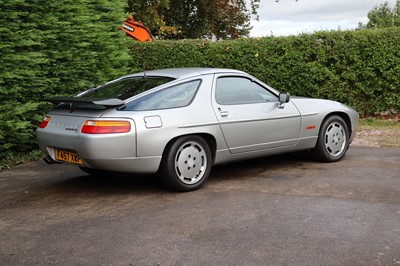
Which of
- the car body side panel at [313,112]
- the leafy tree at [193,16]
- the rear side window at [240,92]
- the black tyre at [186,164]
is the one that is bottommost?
the black tyre at [186,164]

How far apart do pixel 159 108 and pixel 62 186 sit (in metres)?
1.72

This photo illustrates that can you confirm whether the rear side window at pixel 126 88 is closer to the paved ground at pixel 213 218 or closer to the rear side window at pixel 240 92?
the rear side window at pixel 240 92

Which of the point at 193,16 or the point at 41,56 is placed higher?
the point at 193,16

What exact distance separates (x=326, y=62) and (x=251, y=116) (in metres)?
6.55

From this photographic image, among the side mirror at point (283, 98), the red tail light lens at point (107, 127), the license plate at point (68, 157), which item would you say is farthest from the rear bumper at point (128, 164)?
the side mirror at point (283, 98)

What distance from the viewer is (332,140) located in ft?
24.4

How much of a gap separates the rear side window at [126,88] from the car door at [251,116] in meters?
0.77

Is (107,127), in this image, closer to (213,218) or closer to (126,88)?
(126,88)

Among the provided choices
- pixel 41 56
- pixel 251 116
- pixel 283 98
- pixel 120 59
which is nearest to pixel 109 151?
pixel 251 116

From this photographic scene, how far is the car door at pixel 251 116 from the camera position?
6.27 m

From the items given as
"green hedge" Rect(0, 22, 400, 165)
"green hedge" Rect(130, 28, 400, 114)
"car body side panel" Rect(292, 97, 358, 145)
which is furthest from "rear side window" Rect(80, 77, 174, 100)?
"green hedge" Rect(130, 28, 400, 114)

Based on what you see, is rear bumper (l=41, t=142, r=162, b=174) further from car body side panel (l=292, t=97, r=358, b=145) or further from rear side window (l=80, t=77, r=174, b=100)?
car body side panel (l=292, t=97, r=358, b=145)

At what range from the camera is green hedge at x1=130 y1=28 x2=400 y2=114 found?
469 inches

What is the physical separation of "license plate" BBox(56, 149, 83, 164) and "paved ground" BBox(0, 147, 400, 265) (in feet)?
1.45
